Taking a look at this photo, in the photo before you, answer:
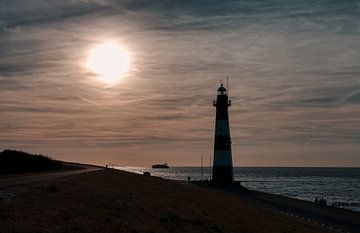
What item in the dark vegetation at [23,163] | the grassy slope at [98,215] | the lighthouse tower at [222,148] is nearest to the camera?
the grassy slope at [98,215]

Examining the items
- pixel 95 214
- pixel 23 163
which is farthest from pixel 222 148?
pixel 95 214

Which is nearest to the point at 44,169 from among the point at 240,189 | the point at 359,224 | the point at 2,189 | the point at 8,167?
the point at 8,167

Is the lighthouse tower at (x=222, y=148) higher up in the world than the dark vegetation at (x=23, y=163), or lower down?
higher up

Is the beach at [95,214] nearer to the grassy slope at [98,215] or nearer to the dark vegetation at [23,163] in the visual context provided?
the grassy slope at [98,215]

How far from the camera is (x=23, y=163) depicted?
145 ft

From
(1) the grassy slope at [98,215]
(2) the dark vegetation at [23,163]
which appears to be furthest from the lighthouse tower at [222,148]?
(1) the grassy slope at [98,215]

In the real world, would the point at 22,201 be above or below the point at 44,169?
below

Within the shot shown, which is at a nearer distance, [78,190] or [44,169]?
[78,190]

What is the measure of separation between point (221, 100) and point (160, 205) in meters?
49.2

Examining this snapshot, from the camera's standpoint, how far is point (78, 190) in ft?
83.6

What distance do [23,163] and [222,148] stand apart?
3455 centimetres

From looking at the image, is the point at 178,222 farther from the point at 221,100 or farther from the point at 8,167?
the point at 221,100

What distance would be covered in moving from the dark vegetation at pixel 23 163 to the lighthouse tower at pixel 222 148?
2986cm

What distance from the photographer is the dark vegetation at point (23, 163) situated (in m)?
42.9
